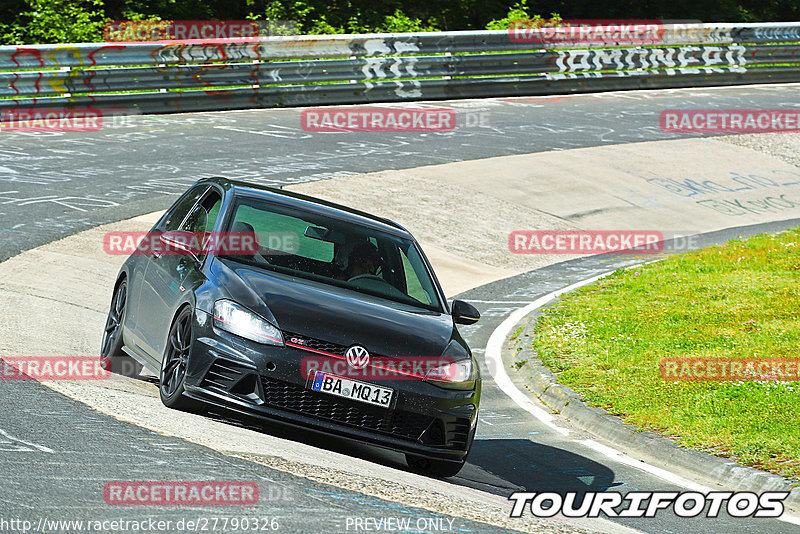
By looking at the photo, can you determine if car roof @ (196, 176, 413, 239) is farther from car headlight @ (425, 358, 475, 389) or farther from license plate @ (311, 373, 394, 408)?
license plate @ (311, 373, 394, 408)

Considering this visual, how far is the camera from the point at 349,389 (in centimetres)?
688

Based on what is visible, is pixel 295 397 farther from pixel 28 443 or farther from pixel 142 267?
pixel 142 267

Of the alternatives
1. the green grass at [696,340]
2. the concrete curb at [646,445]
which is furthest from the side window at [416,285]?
the green grass at [696,340]

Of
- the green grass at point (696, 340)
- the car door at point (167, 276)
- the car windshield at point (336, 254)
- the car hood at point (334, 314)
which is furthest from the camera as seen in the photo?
the green grass at point (696, 340)

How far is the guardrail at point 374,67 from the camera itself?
66.3 feet

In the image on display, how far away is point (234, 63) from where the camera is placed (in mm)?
22344

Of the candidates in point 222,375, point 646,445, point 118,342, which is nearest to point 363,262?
point 222,375

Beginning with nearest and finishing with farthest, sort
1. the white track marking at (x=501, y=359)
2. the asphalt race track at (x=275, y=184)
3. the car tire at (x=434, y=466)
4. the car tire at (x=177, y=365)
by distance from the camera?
the asphalt race track at (x=275, y=184)
the car tire at (x=177, y=365)
the car tire at (x=434, y=466)
the white track marking at (x=501, y=359)

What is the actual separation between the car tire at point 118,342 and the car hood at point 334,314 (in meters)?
1.64

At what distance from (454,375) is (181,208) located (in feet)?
10.1

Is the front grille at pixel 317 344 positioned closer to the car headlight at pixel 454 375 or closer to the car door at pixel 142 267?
the car headlight at pixel 454 375

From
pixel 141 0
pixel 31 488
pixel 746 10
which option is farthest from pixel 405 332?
pixel 746 10

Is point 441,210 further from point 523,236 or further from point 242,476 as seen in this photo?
point 242,476

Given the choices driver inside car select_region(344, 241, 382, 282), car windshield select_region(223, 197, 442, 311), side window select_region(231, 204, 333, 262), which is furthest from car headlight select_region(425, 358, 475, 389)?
side window select_region(231, 204, 333, 262)
